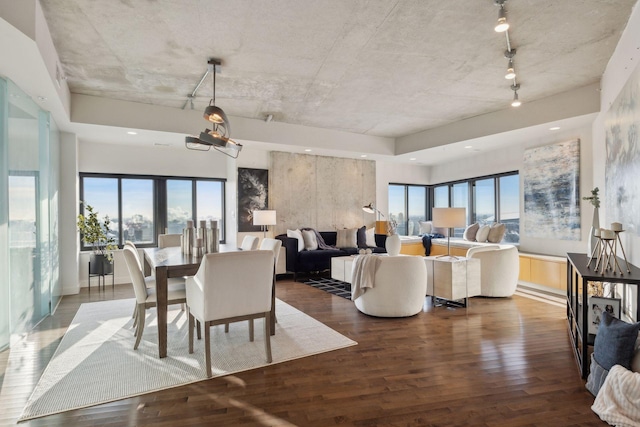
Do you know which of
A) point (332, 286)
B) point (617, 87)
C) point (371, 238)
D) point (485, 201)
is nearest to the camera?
point (617, 87)

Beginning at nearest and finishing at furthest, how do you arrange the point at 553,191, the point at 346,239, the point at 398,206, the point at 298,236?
the point at 553,191
the point at 298,236
the point at 346,239
the point at 398,206

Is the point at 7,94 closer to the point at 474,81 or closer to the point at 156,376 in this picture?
the point at 156,376

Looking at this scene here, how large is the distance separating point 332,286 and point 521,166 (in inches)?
159

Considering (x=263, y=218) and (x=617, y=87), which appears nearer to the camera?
(x=617, y=87)

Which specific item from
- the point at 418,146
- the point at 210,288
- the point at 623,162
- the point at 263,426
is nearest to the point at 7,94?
the point at 210,288

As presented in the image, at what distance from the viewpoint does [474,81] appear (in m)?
4.37

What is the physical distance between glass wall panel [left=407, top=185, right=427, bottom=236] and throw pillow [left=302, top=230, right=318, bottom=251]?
10.7ft

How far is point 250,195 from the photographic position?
6.94 metres

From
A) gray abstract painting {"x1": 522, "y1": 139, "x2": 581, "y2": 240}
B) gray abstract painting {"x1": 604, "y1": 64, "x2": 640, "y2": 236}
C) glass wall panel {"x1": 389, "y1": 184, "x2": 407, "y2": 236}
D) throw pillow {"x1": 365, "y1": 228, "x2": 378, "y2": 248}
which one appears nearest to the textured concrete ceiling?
gray abstract painting {"x1": 604, "y1": 64, "x2": 640, "y2": 236}

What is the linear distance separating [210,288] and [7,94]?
Answer: 2705 mm

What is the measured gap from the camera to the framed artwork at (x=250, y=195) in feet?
22.5

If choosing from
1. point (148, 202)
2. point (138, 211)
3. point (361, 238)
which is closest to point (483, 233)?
point (361, 238)

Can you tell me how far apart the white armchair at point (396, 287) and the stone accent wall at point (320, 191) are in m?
3.45

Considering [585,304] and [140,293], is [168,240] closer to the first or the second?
[140,293]
